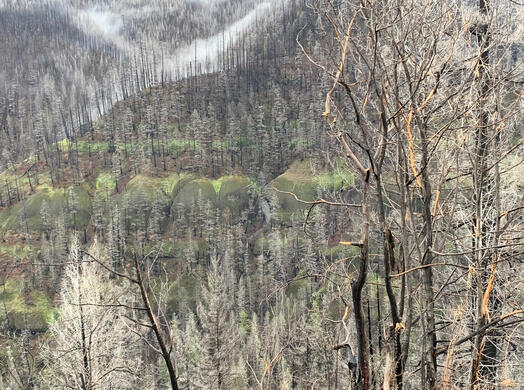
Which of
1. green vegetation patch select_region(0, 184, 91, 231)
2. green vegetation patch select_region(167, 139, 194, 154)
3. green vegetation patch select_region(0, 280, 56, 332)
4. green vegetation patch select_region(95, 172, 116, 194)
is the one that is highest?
green vegetation patch select_region(167, 139, 194, 154)

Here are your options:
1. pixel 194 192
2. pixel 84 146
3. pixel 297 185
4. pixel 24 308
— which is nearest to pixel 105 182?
pixel 84 146

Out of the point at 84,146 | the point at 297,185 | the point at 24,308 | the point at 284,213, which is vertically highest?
the point at 84,146

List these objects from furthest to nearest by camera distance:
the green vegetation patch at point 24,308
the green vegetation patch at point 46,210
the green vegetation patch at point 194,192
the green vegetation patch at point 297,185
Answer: the green vegetation patch at point 194,192, the green vegetation patch at point 297,185, the green vegetation patch at point 46,210, the green vegetation patch at point 24,308

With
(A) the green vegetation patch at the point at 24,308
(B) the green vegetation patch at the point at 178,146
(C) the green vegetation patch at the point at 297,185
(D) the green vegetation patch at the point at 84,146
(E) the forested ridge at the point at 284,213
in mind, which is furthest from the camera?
(D) the green vegetation patch at the point at 84,146

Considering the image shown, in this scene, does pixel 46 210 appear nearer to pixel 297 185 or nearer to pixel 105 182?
pixel 105 182

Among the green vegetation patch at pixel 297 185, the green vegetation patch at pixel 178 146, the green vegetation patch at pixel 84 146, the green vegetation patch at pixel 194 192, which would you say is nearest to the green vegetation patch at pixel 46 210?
the green vegetation patch at pixel 84 146

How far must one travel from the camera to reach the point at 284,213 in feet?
284

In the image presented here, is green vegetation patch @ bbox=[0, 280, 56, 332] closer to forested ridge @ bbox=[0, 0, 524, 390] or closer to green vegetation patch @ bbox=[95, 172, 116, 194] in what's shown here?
forested ridge @ bbox=[0, 0, 524, 390]

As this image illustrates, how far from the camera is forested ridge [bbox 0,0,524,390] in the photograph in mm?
3090

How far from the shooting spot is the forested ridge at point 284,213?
3090mm

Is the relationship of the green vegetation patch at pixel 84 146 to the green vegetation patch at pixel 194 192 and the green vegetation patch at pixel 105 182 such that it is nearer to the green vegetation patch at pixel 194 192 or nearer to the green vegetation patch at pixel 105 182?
the green vegetation patch at pixel 105 182

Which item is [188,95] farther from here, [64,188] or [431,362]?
[431,362]

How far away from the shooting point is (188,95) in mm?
127312

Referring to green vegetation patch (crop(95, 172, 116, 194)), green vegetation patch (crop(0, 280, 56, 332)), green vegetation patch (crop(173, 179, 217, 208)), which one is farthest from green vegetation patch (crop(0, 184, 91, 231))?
green vegetation patch (crop(173, 179, 217, 208))
